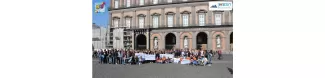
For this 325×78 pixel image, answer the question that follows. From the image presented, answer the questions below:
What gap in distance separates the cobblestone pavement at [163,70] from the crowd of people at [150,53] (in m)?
0.08

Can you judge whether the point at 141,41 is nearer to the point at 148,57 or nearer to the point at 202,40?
the point at 148,57

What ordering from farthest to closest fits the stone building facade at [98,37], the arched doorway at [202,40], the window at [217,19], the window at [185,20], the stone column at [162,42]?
the stone building facade at [98,37]
the stone column at [162,42]
the window at [185,20]
the arched doorway at [202,40]
the window at [217,19]

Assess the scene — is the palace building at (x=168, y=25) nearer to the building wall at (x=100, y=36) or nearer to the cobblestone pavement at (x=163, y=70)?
the building wall at (x=100, y=36)

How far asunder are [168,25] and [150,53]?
599mm

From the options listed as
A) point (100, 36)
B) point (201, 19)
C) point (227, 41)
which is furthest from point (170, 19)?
point (100, 36)

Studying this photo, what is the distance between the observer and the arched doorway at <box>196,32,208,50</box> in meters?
4.71

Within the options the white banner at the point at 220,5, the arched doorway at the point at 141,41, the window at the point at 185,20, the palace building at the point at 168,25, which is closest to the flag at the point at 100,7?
the palace building at the point at 168,25

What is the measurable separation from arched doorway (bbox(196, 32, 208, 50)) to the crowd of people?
8cm

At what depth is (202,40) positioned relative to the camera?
479 cm

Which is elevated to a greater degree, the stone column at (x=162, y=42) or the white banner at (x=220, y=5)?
the white banner at (x=220, y=5)

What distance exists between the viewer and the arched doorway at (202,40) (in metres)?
4.71
